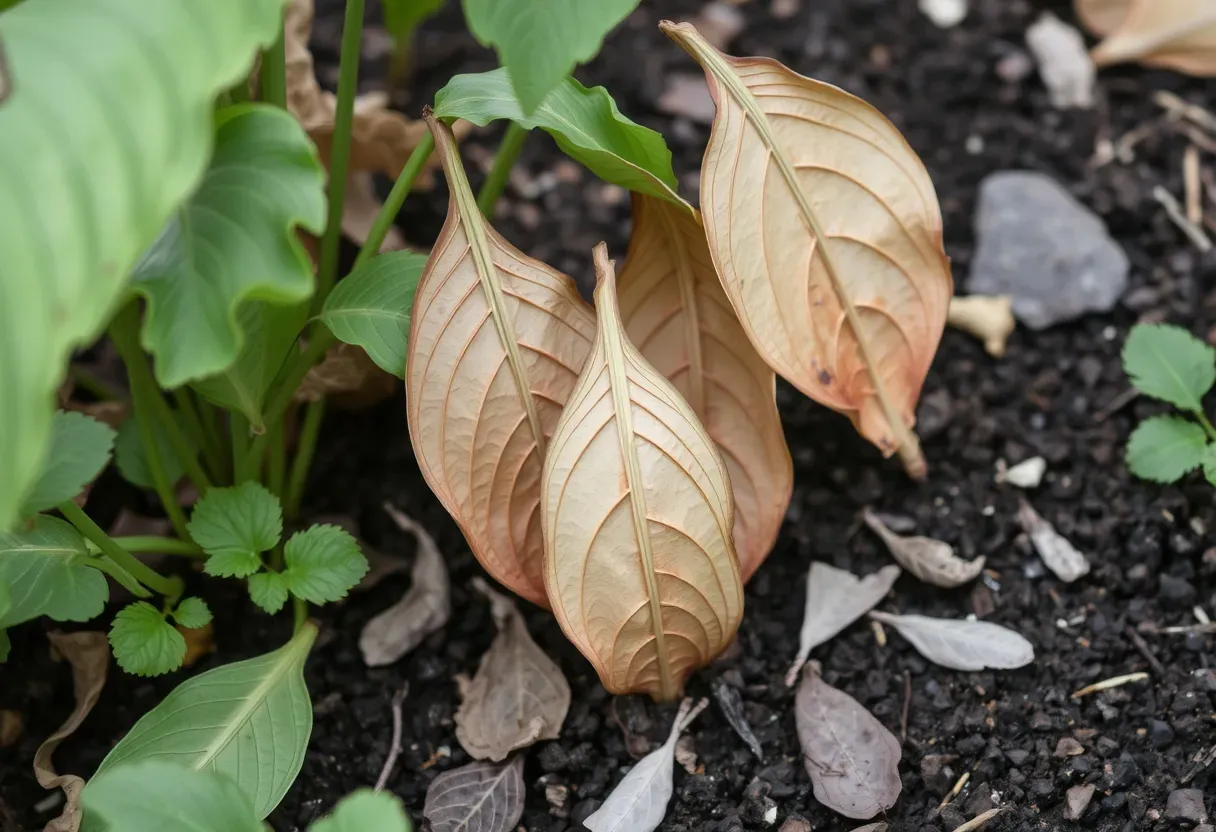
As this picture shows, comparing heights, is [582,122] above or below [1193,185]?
above

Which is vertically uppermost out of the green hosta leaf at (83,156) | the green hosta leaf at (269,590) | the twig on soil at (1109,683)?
the green hosta leaf at (83,156)

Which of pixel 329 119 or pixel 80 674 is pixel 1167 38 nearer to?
pixel 329 119

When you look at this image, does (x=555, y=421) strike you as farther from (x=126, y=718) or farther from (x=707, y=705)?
(x=126, y=718)

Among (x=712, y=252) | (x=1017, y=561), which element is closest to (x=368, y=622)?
(x=712, y=252)

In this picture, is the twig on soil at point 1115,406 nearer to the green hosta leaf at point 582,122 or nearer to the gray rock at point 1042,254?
the gray rock at point 1042,254

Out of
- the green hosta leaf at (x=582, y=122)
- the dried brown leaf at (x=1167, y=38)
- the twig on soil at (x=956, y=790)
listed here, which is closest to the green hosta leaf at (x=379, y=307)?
the green hosta leaf at (x=582, y=122)

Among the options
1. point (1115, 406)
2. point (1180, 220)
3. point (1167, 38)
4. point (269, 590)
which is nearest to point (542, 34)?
point (269, 590)
